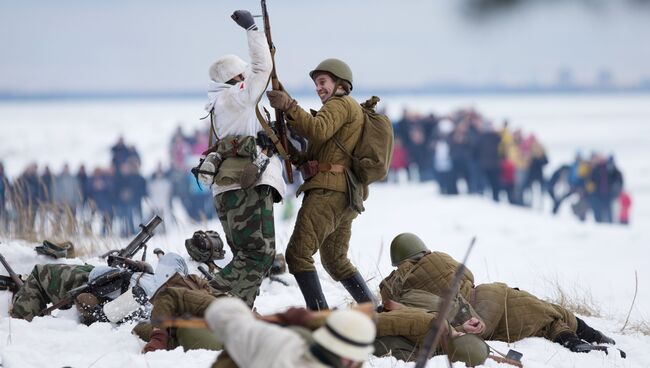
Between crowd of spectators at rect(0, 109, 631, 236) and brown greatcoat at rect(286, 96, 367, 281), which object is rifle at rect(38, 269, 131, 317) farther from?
crowd of spectators at rect(0, 109, 631, 236)

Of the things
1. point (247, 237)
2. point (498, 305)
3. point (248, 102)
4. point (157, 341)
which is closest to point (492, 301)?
point (498, 305)

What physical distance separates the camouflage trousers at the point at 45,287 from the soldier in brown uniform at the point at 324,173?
52.0 inches

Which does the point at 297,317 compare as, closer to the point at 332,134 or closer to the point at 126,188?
the point at 332,134

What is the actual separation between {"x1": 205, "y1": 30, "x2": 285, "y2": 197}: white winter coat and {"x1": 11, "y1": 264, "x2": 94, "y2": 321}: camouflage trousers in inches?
41.6

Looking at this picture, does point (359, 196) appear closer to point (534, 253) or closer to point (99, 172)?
point (534, 253)

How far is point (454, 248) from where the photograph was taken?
12258mm

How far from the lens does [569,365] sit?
205 inches

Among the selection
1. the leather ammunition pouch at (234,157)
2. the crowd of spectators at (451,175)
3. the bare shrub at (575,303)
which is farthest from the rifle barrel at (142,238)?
the crowd of spectators at (451,175)

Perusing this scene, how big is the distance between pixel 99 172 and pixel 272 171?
10843mm

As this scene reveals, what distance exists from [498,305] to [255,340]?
3.03 m

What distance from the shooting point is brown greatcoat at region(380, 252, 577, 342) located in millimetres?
5691

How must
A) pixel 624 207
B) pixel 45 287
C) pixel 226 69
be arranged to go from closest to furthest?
pixel 226 69, pixel 45 287, pixel 624 207

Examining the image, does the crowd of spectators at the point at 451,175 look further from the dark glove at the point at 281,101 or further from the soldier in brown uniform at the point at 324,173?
the dark glove at the point at 281,101

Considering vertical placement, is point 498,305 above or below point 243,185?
below
